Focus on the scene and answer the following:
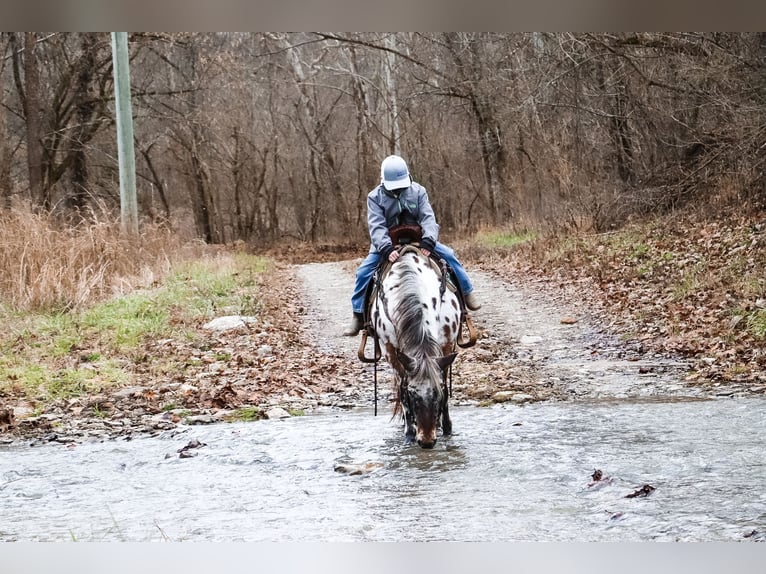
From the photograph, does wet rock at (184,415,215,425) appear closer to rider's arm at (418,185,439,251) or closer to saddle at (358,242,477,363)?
saddle at (358,242,477,363)

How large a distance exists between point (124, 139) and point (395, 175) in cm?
474

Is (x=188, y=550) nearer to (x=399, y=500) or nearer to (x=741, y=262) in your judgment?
(x=399, y=500)

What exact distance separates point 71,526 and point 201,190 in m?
6.05

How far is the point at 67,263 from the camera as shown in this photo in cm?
585

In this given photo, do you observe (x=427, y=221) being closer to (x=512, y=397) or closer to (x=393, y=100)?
(x=512, y=397)

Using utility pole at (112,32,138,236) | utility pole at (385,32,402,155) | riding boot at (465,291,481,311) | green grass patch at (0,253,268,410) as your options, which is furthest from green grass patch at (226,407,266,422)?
utility pole at (385,32,402,155)

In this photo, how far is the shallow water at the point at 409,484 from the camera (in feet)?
11.1

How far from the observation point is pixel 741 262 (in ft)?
17.8

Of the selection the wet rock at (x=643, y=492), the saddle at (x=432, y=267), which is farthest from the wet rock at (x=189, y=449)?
the wet rock at (x=643, y=492)

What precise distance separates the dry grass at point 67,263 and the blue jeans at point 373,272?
242cm

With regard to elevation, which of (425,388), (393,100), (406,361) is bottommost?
(425,388)

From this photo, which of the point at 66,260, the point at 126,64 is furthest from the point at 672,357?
the point at 126,64

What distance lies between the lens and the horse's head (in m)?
3.38

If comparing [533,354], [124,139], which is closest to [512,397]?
[533,354]
